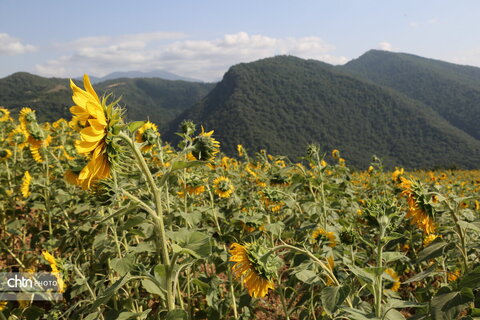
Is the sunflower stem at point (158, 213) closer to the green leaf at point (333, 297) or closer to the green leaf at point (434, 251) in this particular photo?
the green leaf at point (333, 297)

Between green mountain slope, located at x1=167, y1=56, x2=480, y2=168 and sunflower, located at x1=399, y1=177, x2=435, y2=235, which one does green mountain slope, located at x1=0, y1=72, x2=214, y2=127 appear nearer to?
sunflower, located at x1=399, y1=177, x2=435, y2=235

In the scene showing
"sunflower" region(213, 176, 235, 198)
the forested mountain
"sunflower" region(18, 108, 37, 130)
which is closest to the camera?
"sunflower" region(213, 176, 235, 198)

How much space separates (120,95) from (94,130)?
0.23 meters

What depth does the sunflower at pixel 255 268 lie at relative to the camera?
1.52 meters

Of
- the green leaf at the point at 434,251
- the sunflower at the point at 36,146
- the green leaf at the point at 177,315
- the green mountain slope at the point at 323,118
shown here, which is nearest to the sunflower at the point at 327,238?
the green leaf at the point at 434,251

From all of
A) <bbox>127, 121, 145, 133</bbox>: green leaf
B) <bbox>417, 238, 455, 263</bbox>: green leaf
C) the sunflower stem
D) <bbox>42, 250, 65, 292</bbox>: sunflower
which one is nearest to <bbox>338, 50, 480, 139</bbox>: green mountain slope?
<bbox>417, 238, 455, 263</bbox>: green leaf

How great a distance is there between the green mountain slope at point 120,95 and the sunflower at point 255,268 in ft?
2.63

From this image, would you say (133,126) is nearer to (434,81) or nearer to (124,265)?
(124,265)

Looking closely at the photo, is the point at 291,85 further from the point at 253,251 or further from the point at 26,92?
the point at 253,251

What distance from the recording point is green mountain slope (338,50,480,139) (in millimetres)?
104375

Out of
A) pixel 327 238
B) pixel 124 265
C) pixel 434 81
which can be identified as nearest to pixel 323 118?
pixel 434 81

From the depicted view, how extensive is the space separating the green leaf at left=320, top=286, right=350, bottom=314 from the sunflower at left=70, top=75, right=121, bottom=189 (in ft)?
3.30

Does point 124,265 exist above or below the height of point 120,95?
below

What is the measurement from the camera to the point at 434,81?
12988 centimetres
